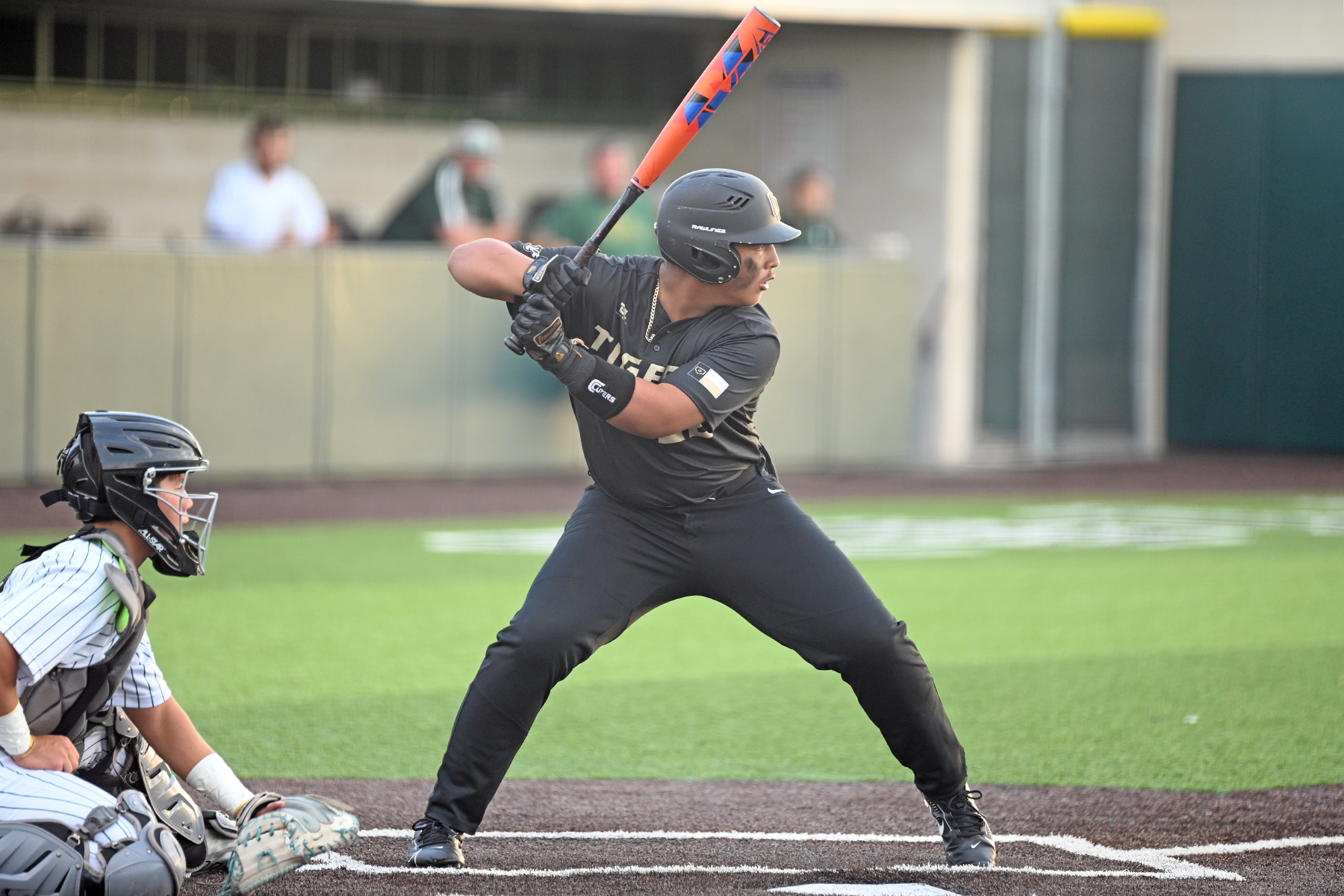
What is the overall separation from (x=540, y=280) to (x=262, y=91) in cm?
1320

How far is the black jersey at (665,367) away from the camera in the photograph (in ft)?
13.8

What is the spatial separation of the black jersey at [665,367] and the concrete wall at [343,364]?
329 inches

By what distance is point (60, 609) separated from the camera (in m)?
3.41

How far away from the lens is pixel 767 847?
438 cm

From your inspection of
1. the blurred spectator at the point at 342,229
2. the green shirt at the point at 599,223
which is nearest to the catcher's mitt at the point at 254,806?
the green shirt at the point at 599,223

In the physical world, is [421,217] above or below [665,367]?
above

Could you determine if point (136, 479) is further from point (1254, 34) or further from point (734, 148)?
point (1254, 34)

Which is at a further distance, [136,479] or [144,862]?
[136,479]

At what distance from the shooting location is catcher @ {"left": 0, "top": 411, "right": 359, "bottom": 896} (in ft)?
11.1

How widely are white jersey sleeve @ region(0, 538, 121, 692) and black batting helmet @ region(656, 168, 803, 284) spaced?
159cm

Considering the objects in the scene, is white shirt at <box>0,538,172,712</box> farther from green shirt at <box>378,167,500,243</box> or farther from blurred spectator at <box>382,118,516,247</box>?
green shirt at <box>378,167,500,243</box>

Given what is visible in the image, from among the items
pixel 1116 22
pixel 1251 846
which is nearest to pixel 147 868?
pixel 1251 846

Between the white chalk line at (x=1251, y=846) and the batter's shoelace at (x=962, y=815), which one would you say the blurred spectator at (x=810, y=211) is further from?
the batter's shoelace at (x=962, y=815)

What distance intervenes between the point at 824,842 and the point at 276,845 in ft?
5.24
